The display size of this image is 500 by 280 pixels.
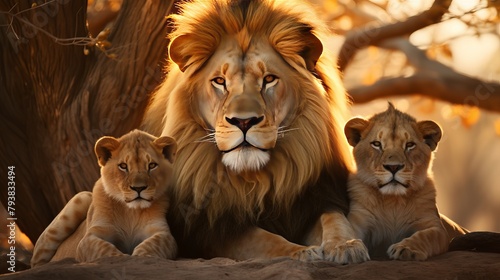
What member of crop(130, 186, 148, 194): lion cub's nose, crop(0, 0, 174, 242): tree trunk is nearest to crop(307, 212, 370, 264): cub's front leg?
crop(130, 186, 148, 194): lion cub's nose

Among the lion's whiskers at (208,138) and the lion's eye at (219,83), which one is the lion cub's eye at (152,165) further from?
the lion's eye at (219,83)

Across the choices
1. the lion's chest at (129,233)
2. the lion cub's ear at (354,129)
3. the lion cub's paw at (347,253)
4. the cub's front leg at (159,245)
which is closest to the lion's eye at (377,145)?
the lion cub's ear at (354,129)

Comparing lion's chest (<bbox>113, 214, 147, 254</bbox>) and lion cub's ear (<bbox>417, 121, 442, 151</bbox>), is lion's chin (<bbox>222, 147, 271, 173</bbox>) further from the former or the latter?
lion cub's ear (<bbox>417, 121, 442, 151</bbox>)

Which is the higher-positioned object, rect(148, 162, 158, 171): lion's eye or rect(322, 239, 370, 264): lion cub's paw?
rect(148, 162, 158, 171): lion's eye

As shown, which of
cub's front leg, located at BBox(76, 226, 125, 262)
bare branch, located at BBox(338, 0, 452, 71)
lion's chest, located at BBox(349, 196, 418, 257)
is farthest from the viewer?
bare branch, located at BBox(338, 0, 452, 71)

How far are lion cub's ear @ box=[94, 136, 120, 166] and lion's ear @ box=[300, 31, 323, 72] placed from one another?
126 cm

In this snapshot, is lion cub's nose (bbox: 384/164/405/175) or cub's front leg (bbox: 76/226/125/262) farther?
lion cub's nose (bbox: 384/164/405/175)

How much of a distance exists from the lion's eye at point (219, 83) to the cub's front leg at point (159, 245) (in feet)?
2.80

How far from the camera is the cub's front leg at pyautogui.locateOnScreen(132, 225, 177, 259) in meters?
5.46

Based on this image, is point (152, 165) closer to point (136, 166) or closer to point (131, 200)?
point (136, 166)

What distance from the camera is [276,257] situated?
5.38 meters

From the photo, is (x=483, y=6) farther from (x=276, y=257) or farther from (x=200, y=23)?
(x=276, y=257)

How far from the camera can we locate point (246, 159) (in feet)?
18.5

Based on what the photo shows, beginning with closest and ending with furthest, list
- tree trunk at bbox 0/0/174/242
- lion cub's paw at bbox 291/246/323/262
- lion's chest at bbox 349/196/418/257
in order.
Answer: lion cub's paw at bbox 291/246/323/262 < lion's chest at bbox 349/196/418/257 < tree trunk at bbox 0/0/174/242
